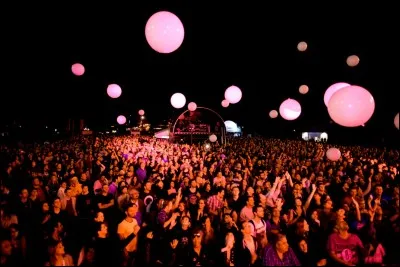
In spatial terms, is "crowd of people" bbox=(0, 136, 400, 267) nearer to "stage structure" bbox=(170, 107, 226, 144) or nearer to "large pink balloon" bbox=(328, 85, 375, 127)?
→ "large pink balloon" bbox=(328, 85, 375, 127)

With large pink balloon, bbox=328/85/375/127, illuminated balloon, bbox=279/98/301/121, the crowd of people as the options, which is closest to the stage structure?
illuminated balloon, bbox=279/98/301/121

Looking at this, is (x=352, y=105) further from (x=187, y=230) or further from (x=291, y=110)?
(x=291, y=110)

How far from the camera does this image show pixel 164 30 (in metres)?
4.13

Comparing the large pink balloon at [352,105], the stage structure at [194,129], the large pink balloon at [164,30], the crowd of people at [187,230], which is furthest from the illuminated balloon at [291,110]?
the stage structure at [194,129]

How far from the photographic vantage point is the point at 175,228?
451cm

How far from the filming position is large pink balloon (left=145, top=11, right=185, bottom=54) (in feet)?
13.5

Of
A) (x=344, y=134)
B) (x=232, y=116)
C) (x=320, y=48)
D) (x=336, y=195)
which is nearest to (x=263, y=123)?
(x=232, y=116)

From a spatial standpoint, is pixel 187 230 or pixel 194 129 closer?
pixel 187 230

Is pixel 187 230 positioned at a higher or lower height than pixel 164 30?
lower

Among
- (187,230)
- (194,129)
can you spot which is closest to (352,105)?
(187,230)

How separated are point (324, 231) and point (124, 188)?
3.46 m

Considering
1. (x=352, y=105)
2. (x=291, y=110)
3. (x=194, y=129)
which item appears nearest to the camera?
(x=352, y=105)

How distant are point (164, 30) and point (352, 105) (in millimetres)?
2604

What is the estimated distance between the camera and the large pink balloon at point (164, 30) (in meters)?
4.12
